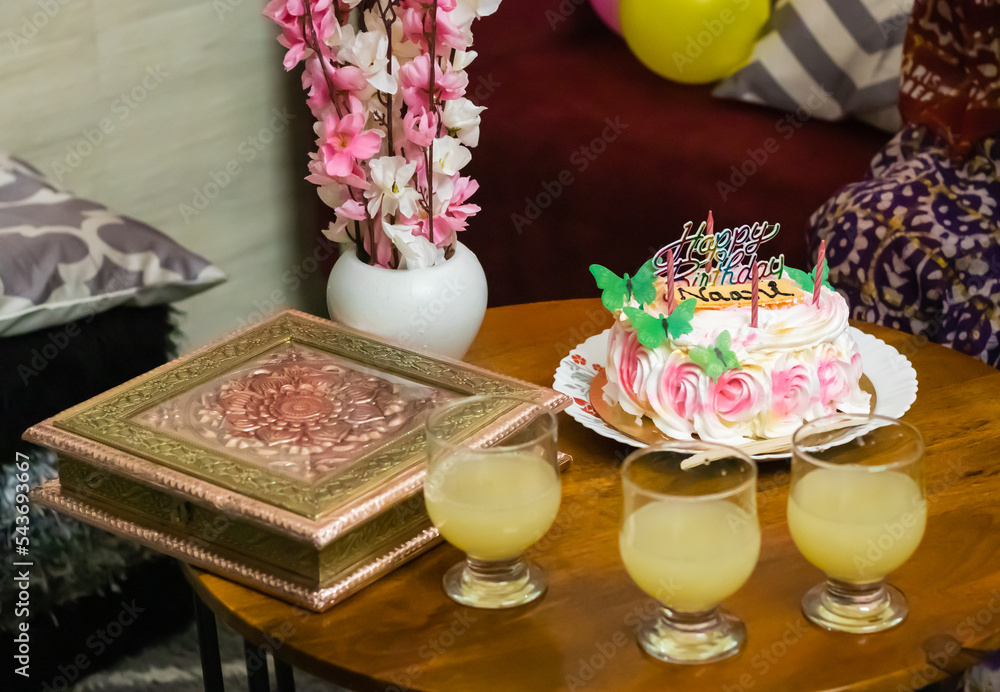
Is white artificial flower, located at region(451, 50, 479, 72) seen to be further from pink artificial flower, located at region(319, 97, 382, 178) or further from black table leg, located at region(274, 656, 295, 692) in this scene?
black table leg, located at region(274, 656, 295, 692)

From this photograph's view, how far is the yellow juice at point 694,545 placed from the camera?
33.1 inches

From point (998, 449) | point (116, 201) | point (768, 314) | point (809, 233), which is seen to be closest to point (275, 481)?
point (768, 314)

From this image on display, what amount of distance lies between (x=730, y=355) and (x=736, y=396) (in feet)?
0.13

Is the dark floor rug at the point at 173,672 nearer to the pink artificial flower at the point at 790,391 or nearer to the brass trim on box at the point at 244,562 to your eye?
the brass trim on box at the point at 244,562

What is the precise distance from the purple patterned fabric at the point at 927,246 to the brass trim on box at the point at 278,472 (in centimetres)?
82

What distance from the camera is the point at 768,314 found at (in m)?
1.15

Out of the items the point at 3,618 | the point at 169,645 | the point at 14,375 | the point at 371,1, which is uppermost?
the point at 371,1

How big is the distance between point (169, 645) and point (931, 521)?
1.26 metres

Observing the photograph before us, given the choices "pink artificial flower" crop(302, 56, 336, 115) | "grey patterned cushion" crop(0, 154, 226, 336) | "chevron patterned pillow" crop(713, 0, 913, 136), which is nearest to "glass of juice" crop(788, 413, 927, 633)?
"pink artificial flower" crop(302, 56, 336, 115)

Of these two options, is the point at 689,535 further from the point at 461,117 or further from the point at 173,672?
the point at 173,672

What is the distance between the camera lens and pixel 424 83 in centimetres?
121

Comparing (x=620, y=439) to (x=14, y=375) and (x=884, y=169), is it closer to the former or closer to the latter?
(x=14, y=375)

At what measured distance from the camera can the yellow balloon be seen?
7.52 feet

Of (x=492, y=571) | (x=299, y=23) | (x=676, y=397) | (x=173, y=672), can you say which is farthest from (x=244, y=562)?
(x=173, y=672)
